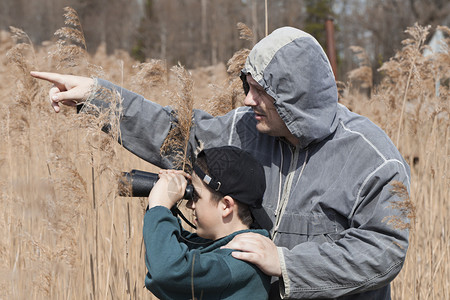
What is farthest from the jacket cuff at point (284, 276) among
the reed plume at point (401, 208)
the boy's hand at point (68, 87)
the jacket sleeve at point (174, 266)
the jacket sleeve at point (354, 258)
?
the boy's hand at point (68, 87)

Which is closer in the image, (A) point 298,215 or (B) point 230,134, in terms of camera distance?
(A) point 298,215

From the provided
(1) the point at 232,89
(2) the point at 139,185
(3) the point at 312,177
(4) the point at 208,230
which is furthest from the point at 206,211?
(1) the point at 232,89

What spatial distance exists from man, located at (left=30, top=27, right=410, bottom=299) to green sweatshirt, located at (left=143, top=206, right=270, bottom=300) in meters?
0.05

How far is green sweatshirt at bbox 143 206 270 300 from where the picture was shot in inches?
61.3

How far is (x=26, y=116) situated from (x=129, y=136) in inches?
34.7

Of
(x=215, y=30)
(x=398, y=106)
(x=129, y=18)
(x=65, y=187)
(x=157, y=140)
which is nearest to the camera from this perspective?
(x=65, y=187)

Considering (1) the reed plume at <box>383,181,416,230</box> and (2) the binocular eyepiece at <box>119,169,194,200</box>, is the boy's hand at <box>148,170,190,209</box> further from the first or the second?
(1) the reed plume at <box>383,181,416,230</box>

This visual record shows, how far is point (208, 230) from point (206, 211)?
0.06m

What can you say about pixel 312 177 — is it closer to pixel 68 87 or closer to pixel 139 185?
pixel 139 185

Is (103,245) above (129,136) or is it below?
below

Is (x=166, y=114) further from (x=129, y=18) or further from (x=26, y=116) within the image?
(x=129, y=18)

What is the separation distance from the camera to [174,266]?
155cm

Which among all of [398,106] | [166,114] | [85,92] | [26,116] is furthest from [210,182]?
[398,106]

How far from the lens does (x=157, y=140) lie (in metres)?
2.09
